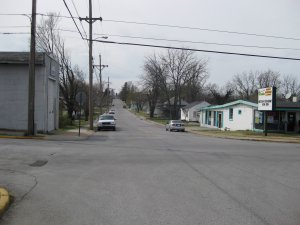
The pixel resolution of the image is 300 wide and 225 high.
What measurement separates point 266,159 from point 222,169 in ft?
13.6

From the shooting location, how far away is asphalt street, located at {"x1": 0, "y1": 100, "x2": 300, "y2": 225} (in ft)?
23.8

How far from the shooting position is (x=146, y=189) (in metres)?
9.80

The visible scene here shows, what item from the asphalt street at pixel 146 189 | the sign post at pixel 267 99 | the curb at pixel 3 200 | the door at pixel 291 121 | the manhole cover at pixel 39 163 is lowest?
the asphalt street at pixel 146 189

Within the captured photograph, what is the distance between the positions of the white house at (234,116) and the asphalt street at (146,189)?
26.9 meters

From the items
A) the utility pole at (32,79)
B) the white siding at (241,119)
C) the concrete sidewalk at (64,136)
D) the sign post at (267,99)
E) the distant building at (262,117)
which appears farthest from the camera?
the white siding at (241,119)

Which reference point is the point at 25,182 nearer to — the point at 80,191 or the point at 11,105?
the point at 80,191

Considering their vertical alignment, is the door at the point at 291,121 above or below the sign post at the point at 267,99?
below

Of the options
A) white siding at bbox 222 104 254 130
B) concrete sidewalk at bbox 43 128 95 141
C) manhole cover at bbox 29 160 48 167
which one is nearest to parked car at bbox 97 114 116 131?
white siding at bbox 222 104 254 130

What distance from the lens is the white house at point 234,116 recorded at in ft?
141

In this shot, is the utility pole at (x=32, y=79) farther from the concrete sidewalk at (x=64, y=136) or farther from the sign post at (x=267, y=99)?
the sign post at (x=267, y=99)

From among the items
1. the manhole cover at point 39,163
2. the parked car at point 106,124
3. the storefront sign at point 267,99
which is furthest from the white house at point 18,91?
the storefront sign at point 267,99

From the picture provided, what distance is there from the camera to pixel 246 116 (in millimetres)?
43906

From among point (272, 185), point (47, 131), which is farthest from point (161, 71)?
point (272, 185)

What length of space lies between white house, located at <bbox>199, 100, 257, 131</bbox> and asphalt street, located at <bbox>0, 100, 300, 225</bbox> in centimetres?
2692
